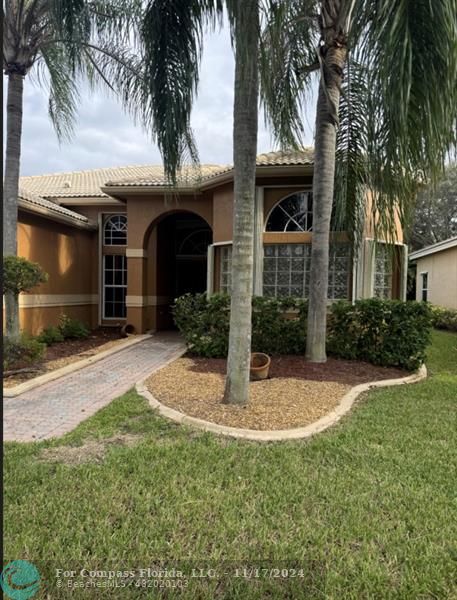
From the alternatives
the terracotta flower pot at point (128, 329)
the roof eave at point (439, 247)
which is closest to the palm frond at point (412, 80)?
the terracotta flower pot at point (128, 329)

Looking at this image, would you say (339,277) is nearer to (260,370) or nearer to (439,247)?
(260,370)

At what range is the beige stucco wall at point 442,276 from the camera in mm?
19125

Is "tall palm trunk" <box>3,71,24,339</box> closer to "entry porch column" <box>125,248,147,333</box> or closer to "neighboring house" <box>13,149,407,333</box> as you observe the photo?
"neighboring house" <box>13,149,407,333</box>

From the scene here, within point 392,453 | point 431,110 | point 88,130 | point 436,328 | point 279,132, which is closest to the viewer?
point 392,453

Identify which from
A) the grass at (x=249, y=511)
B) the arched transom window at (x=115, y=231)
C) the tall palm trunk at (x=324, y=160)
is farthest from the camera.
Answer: the arched transom window at (x=115, y=231)

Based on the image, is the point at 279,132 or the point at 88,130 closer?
the point at 279,132

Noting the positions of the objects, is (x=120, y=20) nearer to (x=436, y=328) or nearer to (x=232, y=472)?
(x=232, y=472)

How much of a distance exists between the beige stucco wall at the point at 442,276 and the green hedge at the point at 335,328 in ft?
38.9

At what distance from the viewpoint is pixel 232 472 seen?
3.93m

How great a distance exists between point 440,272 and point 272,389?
17141mm

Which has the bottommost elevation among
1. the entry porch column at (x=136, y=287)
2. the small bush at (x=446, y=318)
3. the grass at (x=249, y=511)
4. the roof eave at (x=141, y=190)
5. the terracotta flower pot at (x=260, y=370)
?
the grass at (x=249, y=511)

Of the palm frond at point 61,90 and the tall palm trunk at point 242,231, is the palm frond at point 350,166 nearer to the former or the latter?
the tall palm trunk at point 242,231

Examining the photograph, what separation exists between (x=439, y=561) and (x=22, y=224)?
11.3 metres

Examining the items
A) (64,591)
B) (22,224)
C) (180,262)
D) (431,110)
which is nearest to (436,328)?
(180,262)
